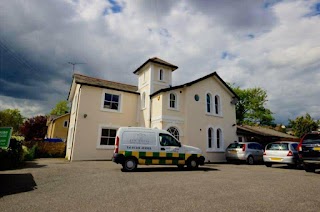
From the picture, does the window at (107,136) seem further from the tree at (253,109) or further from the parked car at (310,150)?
the tree at (253,109)

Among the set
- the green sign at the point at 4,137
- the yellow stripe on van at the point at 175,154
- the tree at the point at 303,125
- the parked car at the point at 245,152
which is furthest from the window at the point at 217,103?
the tree at the point at 303,125

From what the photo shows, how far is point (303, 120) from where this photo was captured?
3772 centimetres

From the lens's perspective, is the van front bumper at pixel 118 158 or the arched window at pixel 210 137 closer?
the van front bumper at pixel 118 158

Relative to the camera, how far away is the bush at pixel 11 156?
9.49 meters

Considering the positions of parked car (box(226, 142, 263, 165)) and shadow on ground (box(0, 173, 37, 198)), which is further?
parked car (box(226, 142, 263, 165))

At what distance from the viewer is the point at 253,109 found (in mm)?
37781

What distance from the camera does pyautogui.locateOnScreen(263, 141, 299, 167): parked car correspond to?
11094 millimetres

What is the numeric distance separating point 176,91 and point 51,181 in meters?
11.2

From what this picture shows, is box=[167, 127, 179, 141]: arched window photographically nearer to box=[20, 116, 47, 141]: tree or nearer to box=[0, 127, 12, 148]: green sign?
box=[0, 127, 12, 148]: green sign

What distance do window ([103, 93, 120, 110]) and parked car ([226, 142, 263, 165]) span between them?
10138 mm

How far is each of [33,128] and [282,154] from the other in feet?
136

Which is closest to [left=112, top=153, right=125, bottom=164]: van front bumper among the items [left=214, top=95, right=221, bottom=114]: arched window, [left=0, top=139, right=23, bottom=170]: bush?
[left=0, top=139, right=23, bottom=170]: bush

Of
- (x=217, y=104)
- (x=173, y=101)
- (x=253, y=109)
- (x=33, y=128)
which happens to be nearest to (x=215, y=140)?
(x=217, y=104)

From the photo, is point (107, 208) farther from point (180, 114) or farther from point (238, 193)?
point (180, 114)
